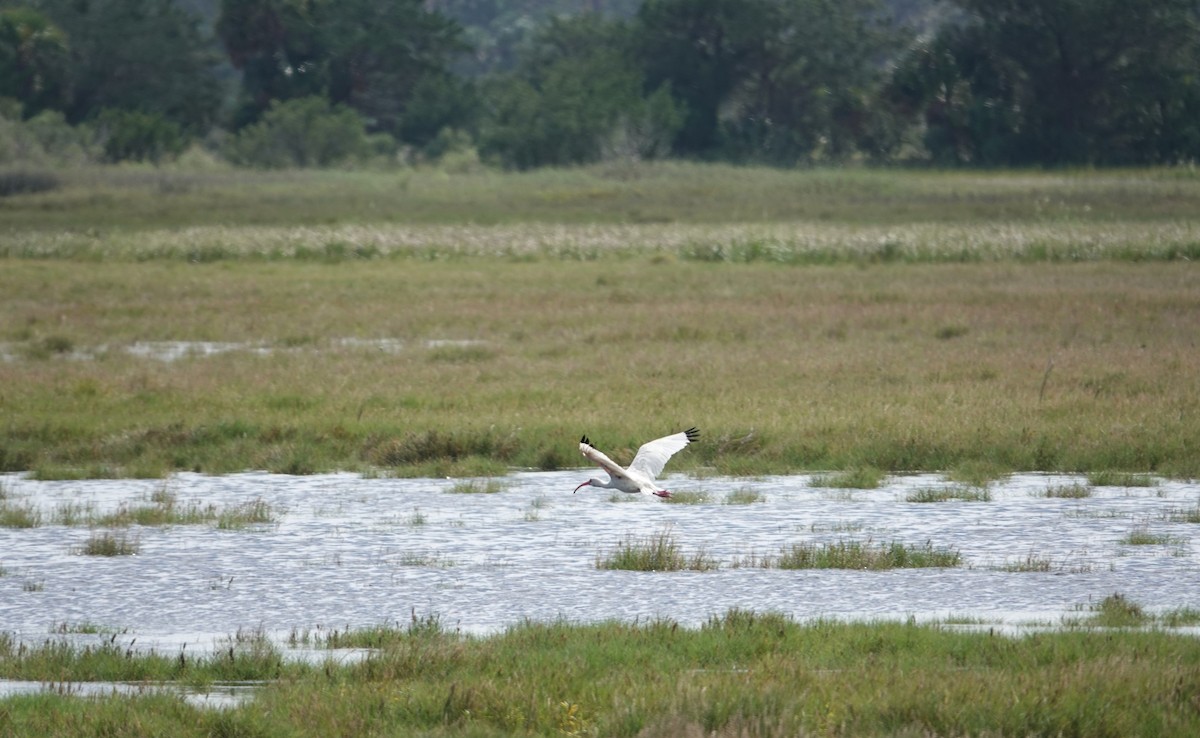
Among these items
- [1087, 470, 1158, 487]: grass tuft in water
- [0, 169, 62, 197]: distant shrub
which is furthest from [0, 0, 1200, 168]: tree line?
[1087, 470, 1158, 487]: grass tuft in water

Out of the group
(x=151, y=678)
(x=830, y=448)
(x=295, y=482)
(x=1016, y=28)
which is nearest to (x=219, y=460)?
(x=295, y=482)

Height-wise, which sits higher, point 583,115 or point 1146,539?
point 1146,539

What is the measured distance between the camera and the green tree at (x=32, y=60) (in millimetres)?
101250

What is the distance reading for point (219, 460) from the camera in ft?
56.5

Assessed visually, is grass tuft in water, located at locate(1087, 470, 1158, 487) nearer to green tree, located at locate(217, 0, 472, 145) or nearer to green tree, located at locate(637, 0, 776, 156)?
green tree, located at locate(637, 0, 776, 156)

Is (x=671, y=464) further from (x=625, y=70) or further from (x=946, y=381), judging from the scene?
(x=625, y=70)

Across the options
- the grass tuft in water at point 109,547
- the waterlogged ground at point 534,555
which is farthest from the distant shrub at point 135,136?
the grass tuft in water at point 109,547

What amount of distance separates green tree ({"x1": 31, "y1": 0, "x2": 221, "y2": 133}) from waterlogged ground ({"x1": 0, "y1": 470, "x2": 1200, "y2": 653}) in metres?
94.0

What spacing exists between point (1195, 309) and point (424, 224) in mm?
33554

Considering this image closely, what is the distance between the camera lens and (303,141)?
97.9m

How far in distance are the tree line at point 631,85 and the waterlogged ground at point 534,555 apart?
8027cm

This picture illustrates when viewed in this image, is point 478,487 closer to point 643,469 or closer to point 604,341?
point 643,469

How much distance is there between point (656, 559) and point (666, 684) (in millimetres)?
3663

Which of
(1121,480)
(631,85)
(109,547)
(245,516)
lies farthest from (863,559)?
(631,85)
